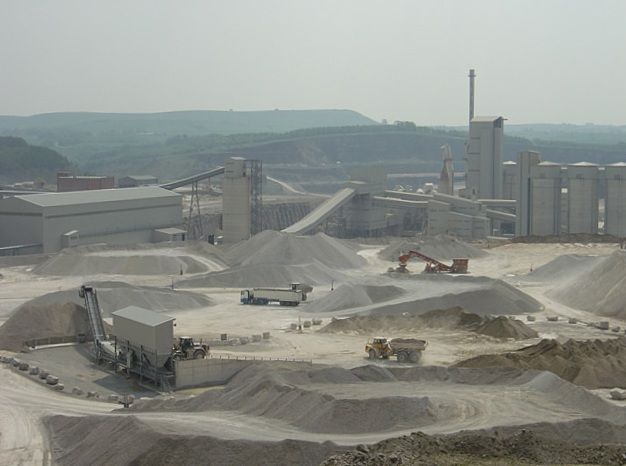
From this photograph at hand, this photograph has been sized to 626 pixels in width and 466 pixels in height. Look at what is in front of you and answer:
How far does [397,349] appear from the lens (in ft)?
159

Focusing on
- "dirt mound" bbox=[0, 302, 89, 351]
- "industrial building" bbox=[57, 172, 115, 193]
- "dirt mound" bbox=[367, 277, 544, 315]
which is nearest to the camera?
→ "dirt mound" bbox=[0, 302, 89, 351]

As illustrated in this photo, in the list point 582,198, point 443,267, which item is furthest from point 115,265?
point 582,198

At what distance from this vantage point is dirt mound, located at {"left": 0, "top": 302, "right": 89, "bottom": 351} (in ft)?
165

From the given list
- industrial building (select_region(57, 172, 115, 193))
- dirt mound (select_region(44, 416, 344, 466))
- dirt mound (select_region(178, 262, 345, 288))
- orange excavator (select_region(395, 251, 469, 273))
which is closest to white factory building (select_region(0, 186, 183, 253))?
dirt mound (select_region(178, 262, 345, 288))

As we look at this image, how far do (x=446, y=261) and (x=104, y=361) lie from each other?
1757 inches

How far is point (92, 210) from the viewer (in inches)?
3671

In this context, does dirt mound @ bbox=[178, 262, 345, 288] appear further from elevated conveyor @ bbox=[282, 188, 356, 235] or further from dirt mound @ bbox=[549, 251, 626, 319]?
elevated conveyor @ bbox=[282, 188, 356, 235]

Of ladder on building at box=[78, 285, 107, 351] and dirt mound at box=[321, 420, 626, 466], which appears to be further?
ladder on building at box=[78, 285, 107, 351]

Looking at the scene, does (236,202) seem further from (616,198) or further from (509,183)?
(509,183)

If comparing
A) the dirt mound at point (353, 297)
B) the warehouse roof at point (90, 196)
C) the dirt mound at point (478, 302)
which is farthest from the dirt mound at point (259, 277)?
the warehouse roof at point (90, 196)

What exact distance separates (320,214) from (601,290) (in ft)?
148

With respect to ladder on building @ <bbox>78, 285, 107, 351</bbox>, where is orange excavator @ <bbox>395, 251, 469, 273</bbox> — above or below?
below

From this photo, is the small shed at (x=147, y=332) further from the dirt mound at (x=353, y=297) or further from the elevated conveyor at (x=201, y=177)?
the elevated conveyor at (x=201, y=177)

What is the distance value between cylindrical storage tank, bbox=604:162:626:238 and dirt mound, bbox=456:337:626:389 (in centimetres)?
6051
